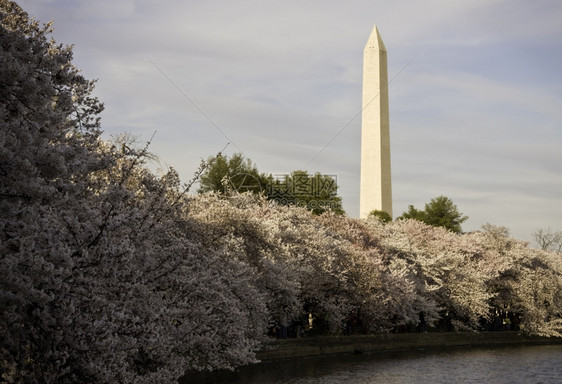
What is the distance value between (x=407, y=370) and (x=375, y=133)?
107 feet

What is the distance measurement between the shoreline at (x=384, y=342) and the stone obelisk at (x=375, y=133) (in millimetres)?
15865

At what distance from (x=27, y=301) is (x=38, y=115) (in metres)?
3.25

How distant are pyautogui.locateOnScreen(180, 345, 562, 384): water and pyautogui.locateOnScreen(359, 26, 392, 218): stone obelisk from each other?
22.9 meters

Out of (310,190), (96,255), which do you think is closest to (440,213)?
(310,190)

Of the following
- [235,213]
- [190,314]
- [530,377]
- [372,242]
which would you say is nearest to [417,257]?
[372,242]

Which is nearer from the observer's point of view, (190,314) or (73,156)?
(73,156)

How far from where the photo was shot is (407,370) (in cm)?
3488

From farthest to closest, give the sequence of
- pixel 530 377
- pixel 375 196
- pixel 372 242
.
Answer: pixel 375 196, pixel 372 242, pixel 530 377

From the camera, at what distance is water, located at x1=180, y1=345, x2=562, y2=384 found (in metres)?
29.8

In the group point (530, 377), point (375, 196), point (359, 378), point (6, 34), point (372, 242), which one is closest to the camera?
point (6, 34)

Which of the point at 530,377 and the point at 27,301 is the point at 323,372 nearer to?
the point at 530,377

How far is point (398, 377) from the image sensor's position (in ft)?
106

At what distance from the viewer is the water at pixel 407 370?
29.8m

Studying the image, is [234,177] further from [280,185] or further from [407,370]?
[407,370]
